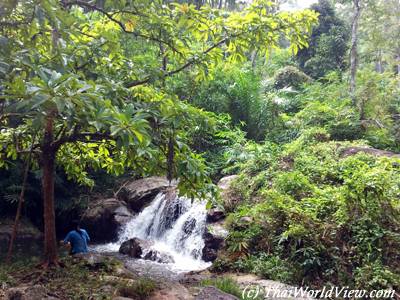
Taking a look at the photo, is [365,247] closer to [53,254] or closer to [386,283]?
[386,283]

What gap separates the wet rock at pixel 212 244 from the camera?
832 cm

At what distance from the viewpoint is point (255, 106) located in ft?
47.8

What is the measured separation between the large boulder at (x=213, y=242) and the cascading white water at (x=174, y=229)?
20cm

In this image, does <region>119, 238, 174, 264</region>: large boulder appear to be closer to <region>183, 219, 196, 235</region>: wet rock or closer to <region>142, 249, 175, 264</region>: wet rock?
<region>142, 249, 175, 264</region>: wet rock

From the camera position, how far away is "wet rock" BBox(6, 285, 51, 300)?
12.4 ft

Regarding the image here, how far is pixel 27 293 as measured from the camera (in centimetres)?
383

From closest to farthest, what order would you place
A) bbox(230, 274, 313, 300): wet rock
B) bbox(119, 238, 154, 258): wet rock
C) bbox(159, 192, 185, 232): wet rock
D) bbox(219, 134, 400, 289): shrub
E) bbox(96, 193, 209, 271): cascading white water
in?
1. bbox(230, 274, 313, 300): wet rock
2. bbox(219, 134, 400, 289): shrub
3. bbox(96, 193, 209, 271): cascading white water
4. bbox(119, 238, 154, 258): wet rock
5. bbox(159, 192, 185, 232): wet rock

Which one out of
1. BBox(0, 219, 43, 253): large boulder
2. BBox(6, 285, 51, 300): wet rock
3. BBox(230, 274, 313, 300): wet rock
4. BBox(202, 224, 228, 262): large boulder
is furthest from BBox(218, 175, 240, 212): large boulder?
BBox(6, 285, 51, 300): wet rock

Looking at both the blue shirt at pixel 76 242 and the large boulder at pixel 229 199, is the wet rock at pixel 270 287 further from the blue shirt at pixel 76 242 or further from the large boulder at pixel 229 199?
the blue shirt at pixel 76 242

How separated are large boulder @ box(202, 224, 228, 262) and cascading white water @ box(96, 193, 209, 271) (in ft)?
0.67

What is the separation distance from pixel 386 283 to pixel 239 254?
2746mm

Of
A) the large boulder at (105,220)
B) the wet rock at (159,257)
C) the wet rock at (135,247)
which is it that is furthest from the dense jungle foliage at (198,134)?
the wet rock at (135,247)

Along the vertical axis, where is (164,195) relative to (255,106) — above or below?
below

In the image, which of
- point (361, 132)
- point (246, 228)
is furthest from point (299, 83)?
point (246, 228)
